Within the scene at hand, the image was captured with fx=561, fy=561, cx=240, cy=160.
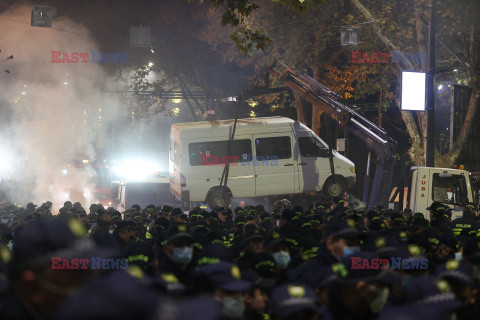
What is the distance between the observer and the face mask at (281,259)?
543 centimetres

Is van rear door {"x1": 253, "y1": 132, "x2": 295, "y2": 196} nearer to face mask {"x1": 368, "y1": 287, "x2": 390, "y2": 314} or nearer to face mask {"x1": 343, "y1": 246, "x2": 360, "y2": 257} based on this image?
face mask {"x1": 343, "y1": 246, "x2": 360, "y2": 257}

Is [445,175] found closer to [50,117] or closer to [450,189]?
[450,189]

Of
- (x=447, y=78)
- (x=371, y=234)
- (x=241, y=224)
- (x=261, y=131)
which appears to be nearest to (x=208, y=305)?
(x=371, y=234)

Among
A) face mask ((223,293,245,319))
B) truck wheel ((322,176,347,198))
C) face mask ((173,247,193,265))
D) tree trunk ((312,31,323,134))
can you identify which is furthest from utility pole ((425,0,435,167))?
face mask ((223,293,245,319))

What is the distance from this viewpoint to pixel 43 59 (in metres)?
31.0

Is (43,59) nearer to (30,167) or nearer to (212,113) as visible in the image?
(212,113)

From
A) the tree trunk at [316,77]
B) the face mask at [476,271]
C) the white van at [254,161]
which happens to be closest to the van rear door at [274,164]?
the white van at [254,161]

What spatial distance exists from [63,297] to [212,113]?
27140mm

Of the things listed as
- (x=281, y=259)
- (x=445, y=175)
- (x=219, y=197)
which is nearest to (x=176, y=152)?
(x=219, y=197)

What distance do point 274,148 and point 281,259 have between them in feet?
34.0

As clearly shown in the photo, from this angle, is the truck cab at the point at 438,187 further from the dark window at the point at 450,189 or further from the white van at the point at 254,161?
the white van at the point at 254,161

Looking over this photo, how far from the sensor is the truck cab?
13.0 m

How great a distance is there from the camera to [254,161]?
15719 mm

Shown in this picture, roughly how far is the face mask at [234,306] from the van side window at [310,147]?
12505 millimetres
